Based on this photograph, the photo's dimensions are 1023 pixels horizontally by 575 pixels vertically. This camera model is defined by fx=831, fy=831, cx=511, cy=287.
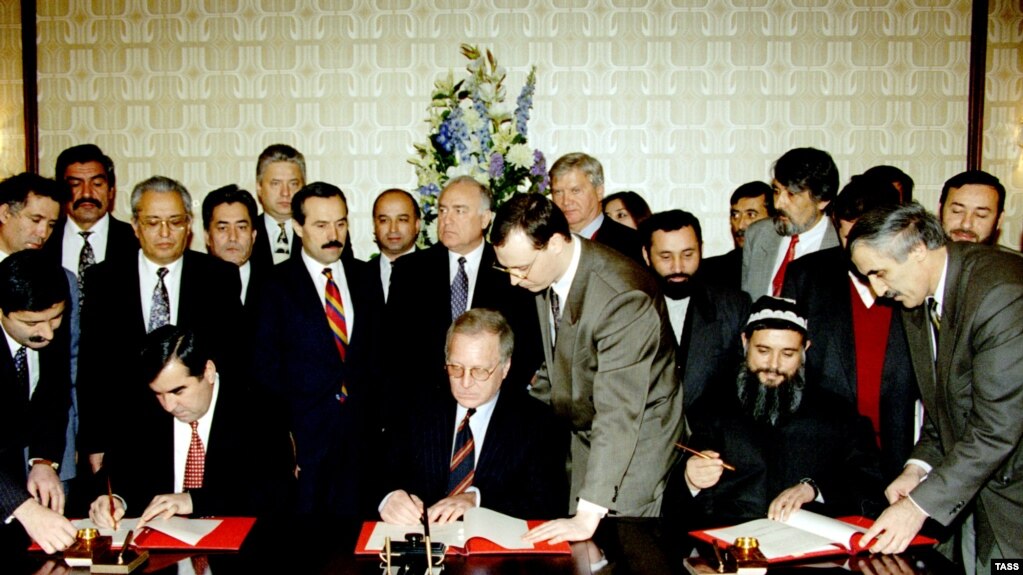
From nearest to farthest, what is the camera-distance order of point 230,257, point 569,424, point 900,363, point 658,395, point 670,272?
1. point 658,395
2. point 569,424
3. point 900,363
4. point 670,272
5. point 230,257

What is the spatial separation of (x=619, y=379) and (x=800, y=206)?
65.6 inches

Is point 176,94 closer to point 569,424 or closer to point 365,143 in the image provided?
point 365,143

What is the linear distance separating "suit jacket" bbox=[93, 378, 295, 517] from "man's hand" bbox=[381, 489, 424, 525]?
0.45 metres

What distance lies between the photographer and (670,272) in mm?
3662

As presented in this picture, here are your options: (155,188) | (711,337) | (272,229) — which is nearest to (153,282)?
(155,188)

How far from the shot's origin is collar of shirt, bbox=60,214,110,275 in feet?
13.3

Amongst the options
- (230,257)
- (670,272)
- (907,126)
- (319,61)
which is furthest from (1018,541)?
(319,61)

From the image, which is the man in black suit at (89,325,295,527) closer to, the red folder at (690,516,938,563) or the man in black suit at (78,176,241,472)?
the man in black suit at (78,176,241,472)

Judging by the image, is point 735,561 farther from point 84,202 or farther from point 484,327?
point 84,202

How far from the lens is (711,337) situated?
341cm

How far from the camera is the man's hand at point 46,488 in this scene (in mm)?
2689

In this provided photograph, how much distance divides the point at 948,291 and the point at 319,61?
4408 millimetres

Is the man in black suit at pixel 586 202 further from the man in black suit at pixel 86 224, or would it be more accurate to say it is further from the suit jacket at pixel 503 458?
the man in black suit at pixel 86 224

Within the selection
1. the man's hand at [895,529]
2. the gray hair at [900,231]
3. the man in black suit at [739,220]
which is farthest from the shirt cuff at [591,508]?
the man in black suit at [739,220]
